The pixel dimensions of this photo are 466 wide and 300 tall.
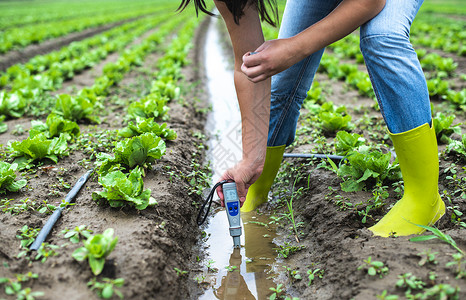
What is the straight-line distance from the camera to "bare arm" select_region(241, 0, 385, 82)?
5.44ft

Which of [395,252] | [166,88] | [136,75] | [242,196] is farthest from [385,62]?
[136,75]

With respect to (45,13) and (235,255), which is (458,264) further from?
(45,13)

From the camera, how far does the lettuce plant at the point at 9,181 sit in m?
2.26

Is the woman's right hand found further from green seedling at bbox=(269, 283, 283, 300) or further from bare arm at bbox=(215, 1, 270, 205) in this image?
green seedling at bbox=(269, 283, 283, 300)

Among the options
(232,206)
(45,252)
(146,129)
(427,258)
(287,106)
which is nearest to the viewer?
(427,258)

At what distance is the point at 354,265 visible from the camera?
1.76m

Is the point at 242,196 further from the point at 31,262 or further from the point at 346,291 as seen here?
the point at 31,262

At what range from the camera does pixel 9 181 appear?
2316mm

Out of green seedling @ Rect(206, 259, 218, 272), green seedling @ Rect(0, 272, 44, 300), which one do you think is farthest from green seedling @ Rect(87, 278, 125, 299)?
green seedling @ Rect(206, 259, 218, 272)

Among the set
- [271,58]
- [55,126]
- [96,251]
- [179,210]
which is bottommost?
[179,210]

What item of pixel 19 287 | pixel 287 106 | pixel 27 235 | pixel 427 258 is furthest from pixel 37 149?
pixel 427 258

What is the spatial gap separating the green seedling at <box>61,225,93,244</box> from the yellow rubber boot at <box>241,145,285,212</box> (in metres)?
1.18

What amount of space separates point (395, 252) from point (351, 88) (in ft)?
12.6

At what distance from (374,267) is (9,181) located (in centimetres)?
210
